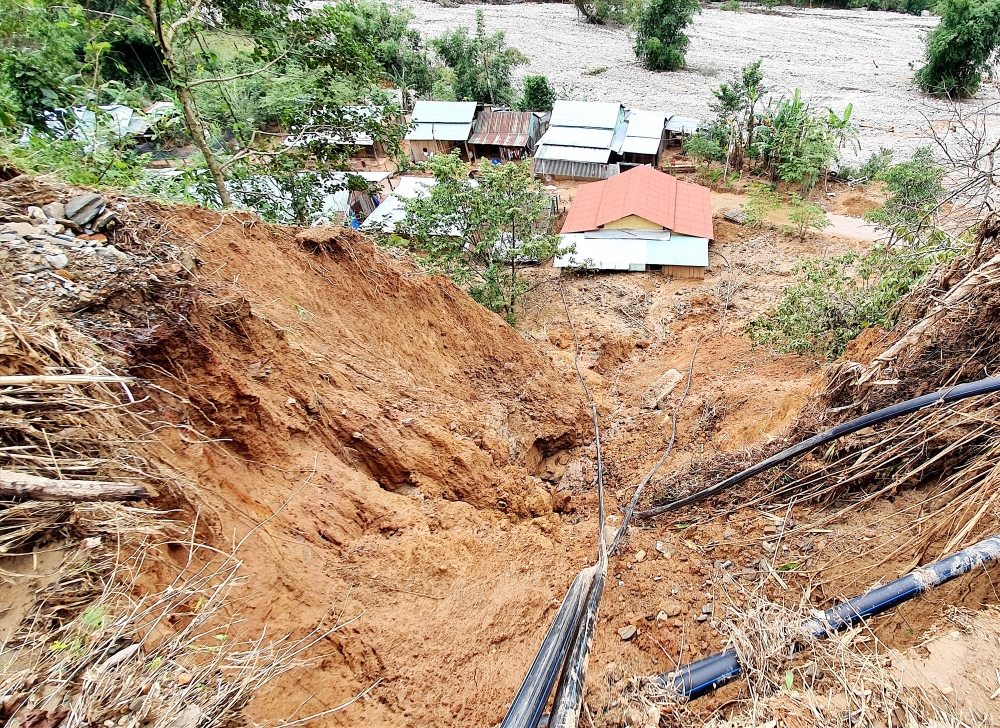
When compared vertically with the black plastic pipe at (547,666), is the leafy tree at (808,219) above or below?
below

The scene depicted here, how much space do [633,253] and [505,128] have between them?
48.8 feet

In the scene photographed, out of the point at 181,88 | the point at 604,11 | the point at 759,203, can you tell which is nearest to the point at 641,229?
the point at 759,203

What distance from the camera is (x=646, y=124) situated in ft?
93.6

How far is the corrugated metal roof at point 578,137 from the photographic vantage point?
90.0ft

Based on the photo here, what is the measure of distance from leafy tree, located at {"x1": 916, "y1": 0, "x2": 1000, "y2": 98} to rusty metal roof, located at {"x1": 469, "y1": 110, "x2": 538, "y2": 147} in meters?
21.7

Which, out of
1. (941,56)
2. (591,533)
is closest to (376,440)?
(591,533)

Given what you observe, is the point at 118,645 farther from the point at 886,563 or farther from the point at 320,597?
the point at 886,563

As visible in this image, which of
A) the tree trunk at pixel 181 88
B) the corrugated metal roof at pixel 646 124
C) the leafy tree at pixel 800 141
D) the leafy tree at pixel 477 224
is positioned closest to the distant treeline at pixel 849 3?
the corrugated metal roof at pixel 646 124

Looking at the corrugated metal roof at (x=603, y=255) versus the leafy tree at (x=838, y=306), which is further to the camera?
the corrugated metal roof at (x=603, y=255)

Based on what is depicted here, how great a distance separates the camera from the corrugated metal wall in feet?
89.1

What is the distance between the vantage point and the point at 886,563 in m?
4.03

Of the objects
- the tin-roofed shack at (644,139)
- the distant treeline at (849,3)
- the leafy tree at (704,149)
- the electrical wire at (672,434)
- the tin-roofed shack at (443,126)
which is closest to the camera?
the electrical wire at (672,434)

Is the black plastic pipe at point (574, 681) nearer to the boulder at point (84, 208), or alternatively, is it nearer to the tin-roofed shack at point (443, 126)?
the boulder at point (84, 208)

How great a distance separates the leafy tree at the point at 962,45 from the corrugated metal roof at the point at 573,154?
18.0m
